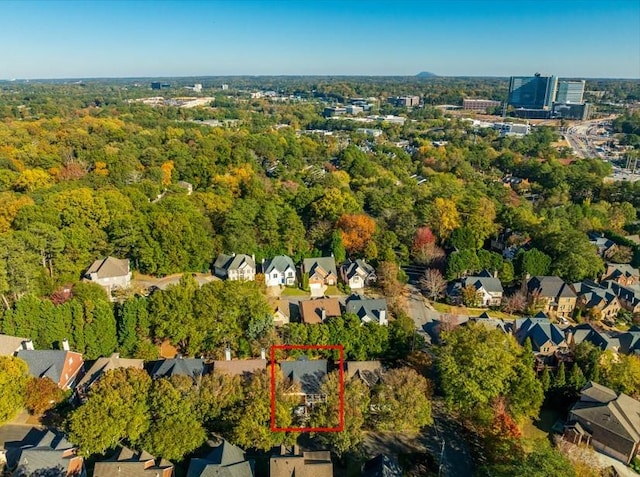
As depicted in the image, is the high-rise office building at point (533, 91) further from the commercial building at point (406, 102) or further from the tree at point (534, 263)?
the tree at point (534, 263)

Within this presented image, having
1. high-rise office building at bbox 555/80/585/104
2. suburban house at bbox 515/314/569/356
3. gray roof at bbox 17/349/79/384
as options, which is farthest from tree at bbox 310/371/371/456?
high-rise office building at bbox 555/80/585/104

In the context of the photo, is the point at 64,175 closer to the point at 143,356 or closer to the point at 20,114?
the point at 143,356

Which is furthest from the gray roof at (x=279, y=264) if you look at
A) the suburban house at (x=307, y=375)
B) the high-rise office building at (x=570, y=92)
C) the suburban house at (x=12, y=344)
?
the high-rise office building at (x=570, y=92)

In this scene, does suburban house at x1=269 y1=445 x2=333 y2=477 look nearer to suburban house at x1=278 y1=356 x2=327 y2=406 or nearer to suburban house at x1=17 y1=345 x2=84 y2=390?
suburban house at x1=278 y1=356 x2=327 y2=406

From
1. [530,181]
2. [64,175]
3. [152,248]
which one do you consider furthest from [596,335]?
[64,175]

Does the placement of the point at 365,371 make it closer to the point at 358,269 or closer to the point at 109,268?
the point at 358,269

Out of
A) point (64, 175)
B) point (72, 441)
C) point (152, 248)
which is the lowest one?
point (72, 441)

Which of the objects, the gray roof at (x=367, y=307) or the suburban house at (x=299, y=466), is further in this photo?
the gray roof at (x=367, y=307)
